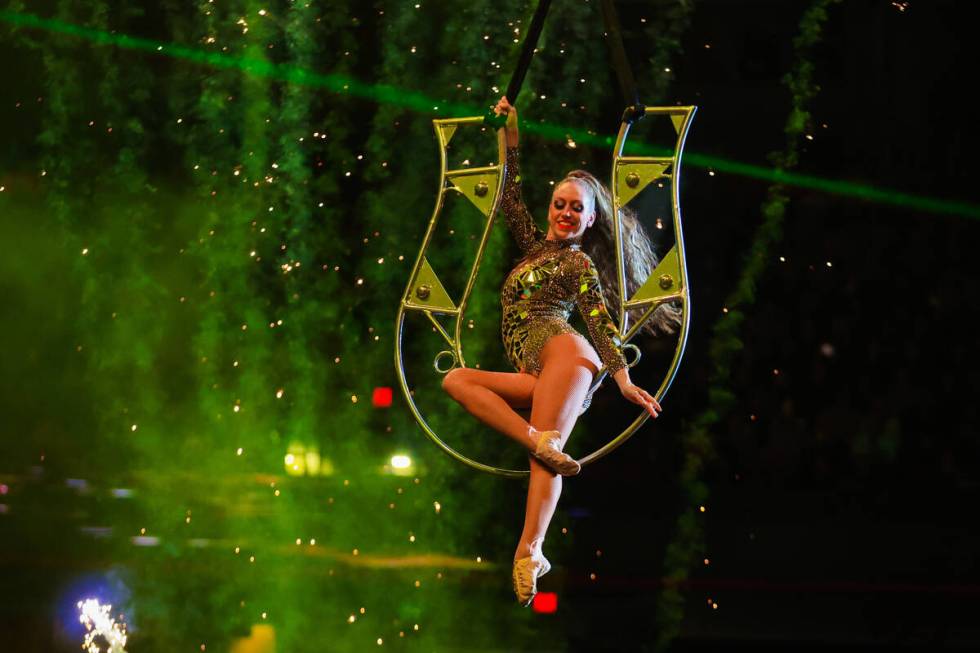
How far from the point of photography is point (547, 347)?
3754mm

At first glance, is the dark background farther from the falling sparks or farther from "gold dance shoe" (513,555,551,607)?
"gold dance shoe" (513,555,551,607)

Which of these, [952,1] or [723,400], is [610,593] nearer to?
[723,400]

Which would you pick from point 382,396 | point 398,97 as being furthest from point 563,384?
point 398,97

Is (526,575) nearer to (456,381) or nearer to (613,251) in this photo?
(456,381)

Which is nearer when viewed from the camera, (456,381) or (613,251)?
(456,381)

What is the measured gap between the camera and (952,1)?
7.97 m

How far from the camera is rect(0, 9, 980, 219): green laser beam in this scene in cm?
697

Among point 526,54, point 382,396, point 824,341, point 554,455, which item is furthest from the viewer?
point 824,341

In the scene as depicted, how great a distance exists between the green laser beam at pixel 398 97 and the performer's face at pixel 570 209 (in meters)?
2.85

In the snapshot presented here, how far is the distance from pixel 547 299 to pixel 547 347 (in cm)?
17

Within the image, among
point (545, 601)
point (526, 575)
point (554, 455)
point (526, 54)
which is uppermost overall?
point (526, 54)

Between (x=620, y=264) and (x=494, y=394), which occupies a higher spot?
(x=620, y=264)

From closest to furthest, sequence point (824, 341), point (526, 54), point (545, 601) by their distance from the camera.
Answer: point (526, 54)
point (545, 601)
point (824, 341)

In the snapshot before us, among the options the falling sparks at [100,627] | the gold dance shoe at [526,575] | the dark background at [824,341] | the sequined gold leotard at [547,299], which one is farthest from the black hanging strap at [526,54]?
the falling sparks at [100,627]
